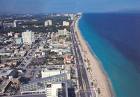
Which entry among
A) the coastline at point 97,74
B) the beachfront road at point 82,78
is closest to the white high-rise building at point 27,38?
the coastline at point 97,74

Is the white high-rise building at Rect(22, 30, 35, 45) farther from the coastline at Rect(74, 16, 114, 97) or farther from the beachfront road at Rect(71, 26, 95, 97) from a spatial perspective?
the beachfront road at Rect(71, 26, 95, 97)

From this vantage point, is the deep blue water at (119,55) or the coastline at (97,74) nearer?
the coastline at (97,74)

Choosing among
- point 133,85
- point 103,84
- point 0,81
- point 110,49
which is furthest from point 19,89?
point 110,49

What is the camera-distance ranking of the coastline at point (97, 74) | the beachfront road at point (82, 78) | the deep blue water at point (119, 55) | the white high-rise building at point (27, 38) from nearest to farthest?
1. the beachfront road at point (82, 78)
2. the coastline at point (97, 74)
3. the deep blue water at point (119, 55)
4. the white high-rise building at point (27, 38)

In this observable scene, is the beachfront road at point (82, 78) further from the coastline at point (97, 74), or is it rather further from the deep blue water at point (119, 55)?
the deep blue water at point (119, 55)

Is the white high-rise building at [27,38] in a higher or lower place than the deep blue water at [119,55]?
higher

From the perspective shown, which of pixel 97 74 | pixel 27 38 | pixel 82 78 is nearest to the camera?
pixel 82 78

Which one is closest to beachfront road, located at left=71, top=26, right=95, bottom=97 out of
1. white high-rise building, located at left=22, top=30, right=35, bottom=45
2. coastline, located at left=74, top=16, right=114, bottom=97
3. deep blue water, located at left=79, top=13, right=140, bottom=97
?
coastline, located at left=74, top=16, right=114, bottom=97

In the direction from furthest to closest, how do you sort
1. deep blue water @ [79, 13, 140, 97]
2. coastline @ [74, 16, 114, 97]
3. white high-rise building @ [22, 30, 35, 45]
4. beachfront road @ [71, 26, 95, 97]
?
white high-rise building @ [22, 30, 35, 45], deep blue water @ [79, 13, 140, 97], coastline @ [74, 16, 114, 97], beachfront road @ [71, 26, 95, 97]

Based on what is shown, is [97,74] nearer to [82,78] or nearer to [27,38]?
[82,78]

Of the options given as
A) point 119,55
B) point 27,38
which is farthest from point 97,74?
point 27,38

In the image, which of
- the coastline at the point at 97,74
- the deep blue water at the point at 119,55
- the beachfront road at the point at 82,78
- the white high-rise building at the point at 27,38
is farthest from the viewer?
the white high-rise building at the point at 27,38
